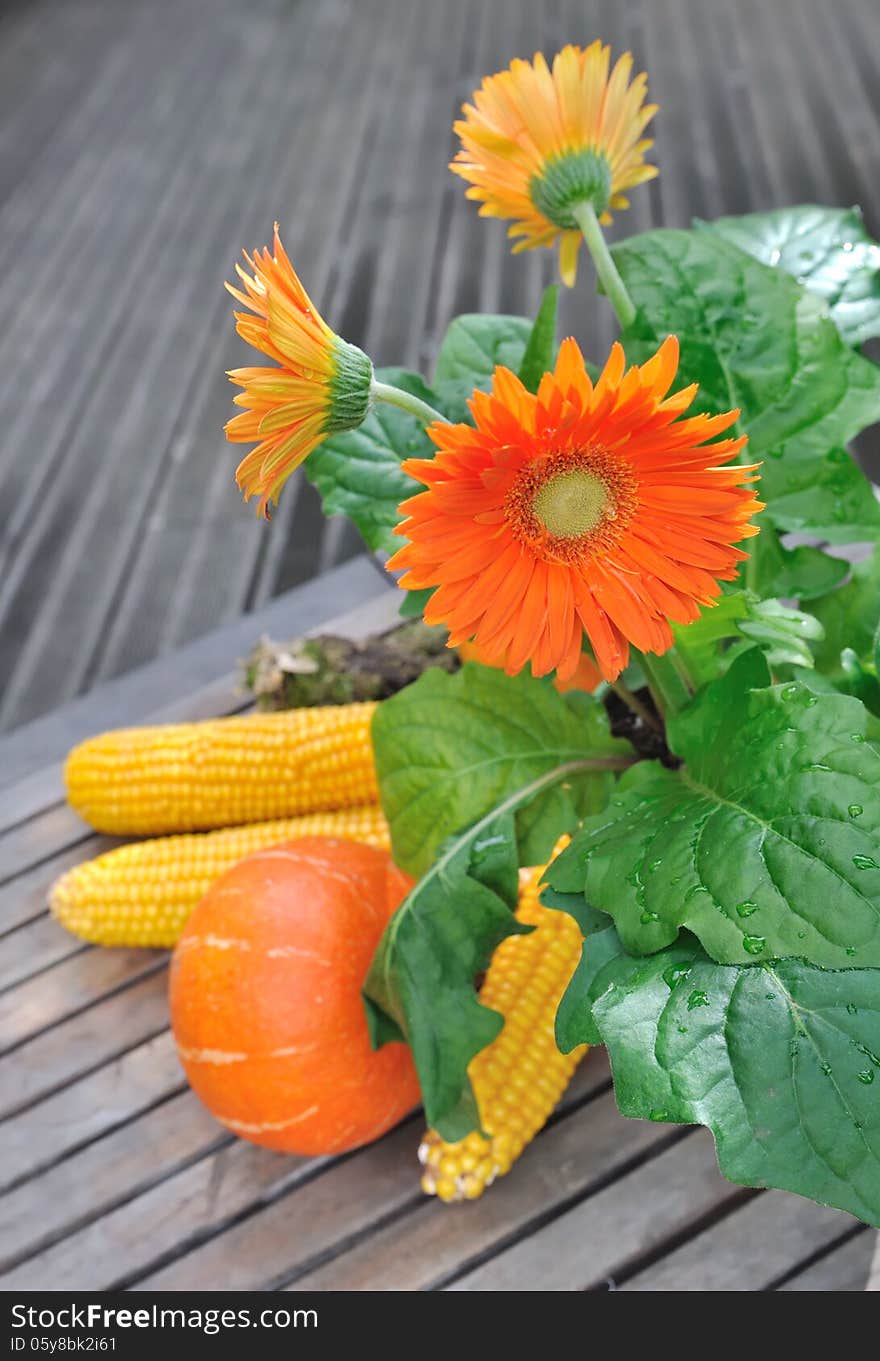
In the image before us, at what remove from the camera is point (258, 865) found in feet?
3.28

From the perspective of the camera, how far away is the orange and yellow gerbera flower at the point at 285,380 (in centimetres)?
53

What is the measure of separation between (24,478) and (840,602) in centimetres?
165

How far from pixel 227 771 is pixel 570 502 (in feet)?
2.43

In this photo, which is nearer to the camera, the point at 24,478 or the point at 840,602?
the point at 840,602

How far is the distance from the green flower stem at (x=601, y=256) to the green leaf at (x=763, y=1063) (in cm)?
42

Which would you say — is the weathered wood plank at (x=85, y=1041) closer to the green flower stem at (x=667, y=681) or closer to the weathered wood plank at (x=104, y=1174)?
the weathered wood plank at (x=104, y=1174)

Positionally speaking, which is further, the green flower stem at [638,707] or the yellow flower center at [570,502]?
the green flower stem at [638,707]

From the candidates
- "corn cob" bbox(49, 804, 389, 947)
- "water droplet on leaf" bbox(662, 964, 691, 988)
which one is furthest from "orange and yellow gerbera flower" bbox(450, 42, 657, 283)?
"corn cob" bbox(49, 804, 389, 947)

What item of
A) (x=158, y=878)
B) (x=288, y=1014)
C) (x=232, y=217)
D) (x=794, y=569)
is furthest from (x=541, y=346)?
(x=232, y=217)

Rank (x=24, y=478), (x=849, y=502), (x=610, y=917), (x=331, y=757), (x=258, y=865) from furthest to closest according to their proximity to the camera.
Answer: (x=24, y=478), (x=331, y=757), (x=258, y=865), (x=849, y=502), (x=610, y=917)

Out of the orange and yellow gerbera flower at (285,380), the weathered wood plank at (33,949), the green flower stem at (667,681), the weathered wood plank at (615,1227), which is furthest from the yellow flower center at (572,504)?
the weathered wood plank at (33,949)
